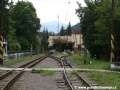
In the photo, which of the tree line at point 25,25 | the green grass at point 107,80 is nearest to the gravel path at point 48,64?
the green grass at point 107,80

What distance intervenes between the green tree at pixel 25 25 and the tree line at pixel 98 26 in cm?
4085

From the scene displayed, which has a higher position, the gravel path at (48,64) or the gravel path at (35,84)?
the gravel path at (48,64)

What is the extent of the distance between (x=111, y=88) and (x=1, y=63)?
21279 millimetres

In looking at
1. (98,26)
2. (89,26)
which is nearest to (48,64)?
(98,26)

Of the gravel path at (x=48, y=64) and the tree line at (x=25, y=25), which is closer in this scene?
the gravel path at (x=48, y=64)

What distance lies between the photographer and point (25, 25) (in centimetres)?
9131

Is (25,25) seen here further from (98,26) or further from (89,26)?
(98,26)

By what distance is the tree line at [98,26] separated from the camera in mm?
36406

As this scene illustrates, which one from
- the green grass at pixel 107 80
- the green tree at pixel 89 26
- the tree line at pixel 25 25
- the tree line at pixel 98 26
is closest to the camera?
the green grass at pixel 107 80

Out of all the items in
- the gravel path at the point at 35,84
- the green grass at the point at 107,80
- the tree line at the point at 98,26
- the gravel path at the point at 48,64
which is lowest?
the gravel path at the point at 35,84

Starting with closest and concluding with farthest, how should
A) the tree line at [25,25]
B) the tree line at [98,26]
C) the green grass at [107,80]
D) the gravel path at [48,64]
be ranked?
the green grass at [107,80], the gravel path at [48,64], the tree line at [98,26], the tree line at [25,25]

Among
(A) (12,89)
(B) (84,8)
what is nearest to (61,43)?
(B) (84,8)

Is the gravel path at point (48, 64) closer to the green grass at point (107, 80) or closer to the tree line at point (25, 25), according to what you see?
the green grass at point (107, 80)

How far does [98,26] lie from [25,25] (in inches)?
2201
